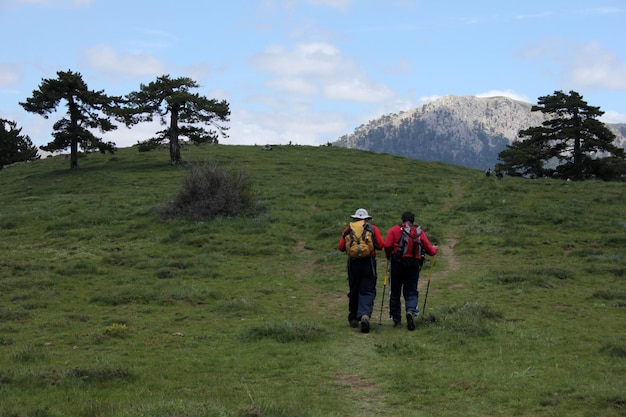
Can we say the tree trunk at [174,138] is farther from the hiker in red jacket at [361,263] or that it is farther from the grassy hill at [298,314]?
the hiker in red jacket at [361,263]

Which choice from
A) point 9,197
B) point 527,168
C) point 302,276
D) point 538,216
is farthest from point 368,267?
point 527,168

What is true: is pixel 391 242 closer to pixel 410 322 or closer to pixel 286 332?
pixel 410 322

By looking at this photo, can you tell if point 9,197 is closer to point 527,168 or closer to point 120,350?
point 120,350

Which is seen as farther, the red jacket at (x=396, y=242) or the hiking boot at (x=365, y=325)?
the red jacket at (x=396, y=242)

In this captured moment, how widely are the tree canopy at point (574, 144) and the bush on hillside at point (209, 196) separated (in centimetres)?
3601

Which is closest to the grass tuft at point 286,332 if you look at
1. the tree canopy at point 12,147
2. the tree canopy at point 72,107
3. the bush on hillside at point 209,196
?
the bush on hillside at point 209,196

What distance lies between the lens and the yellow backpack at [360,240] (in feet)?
41.7

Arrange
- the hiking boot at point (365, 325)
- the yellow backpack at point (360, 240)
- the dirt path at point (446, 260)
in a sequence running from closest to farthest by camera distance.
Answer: the hiking boot at point (365, 325) → the yellow backpack at point (360, 240) → the dirt path at point (446, 260)

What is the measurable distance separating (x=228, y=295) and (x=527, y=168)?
49.8m

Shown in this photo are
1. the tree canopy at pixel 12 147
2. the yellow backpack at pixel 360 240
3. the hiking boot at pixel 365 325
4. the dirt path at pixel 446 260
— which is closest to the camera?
the hiking boot at pixel 365 325

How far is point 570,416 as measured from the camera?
7.32 metres

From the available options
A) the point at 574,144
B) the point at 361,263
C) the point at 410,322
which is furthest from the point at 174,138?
the point at 410,322

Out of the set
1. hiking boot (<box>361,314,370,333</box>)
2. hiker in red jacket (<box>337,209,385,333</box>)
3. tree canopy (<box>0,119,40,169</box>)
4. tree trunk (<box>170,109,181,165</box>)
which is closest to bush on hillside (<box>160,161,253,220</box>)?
hiker in red jacket (<box>337,209,385,333</box>)

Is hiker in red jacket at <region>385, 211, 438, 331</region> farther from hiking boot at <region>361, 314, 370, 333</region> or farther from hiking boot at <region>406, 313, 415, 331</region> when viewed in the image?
hiking boot at <region>361, 314, 370, 333</region>
